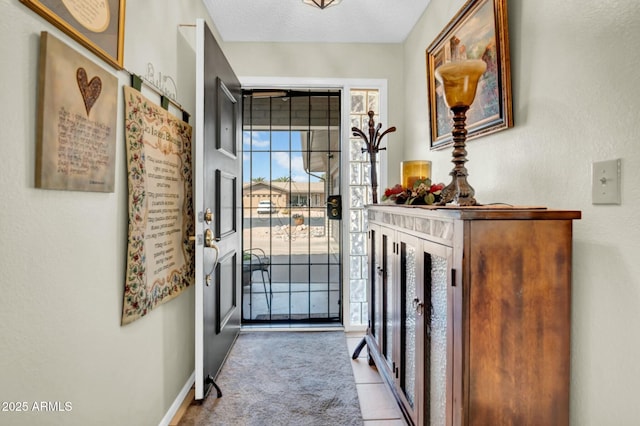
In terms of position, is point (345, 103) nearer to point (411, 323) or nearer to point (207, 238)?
point (207, 238)

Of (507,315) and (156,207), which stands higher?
(156,207)

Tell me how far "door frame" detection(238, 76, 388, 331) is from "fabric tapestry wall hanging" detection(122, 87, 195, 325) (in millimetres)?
1187

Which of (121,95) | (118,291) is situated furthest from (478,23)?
(118,291)

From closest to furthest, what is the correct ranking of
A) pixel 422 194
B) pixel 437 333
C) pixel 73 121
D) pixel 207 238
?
1. pixel 73 121
2. pixel 437 333
3. pixel 422 194
4. pixel 207 238

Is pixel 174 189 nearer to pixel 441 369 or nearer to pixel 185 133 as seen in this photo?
pixel 185 133

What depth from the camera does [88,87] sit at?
44.1 inches

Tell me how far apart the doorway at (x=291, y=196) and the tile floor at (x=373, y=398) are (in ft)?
2.97

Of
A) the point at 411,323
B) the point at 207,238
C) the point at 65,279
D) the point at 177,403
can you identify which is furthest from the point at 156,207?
the point at 411,323

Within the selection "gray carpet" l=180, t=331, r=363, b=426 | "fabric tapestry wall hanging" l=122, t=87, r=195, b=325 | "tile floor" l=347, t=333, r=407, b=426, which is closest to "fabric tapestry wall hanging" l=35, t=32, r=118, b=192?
"fabric tapestry wall hanging" l=122, t=87, r=195, b=325

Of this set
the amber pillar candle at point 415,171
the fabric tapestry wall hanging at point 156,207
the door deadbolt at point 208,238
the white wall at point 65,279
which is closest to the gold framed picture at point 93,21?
the white wall at point 65,279

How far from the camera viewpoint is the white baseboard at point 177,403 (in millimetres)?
1791

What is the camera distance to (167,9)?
1814 millimetres

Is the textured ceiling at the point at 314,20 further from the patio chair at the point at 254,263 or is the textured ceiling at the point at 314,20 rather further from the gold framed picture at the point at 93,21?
the patio chair at the point at 254,263

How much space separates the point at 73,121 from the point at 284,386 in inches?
73.9
